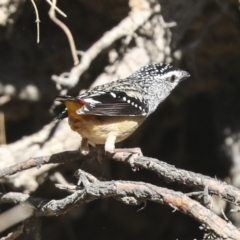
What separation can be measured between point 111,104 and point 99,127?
15cm

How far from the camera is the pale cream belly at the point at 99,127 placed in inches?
119

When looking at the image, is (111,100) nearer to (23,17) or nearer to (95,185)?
(95,185)

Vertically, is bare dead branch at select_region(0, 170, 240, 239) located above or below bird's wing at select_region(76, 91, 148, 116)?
below

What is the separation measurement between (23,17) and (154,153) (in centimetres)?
177

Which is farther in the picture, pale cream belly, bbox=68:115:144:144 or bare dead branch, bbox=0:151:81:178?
pale cream belly, bbox=68:115:144:144

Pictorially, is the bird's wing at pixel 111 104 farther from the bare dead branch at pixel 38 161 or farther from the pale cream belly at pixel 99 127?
the bare dead branch at pixel 38 161

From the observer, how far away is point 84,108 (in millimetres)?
2822

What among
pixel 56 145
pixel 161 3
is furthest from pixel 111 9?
pixel 56 145

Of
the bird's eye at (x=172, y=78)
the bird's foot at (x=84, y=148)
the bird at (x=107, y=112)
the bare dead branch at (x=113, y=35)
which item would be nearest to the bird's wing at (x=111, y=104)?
the bird at (x=107, y=112)

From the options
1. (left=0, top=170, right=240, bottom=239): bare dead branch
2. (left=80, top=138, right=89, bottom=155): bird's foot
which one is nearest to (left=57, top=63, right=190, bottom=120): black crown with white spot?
(left=80, top=138, right=89, bottom=155): bird's foot

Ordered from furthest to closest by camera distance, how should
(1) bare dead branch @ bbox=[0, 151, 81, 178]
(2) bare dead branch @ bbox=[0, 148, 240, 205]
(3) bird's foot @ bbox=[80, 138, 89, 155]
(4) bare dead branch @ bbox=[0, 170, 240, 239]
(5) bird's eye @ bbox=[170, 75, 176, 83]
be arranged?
(5) bird's eye @ bbox=[170, 75, 176, 83]
(3) bird's foot @ bbox=[80, 138, 89, 155]
(1) bare dead branch @ bbox=[0, 151, 81, 178]
(2) bare dead branch @ bbox=[0, 148, 240, 205]
(4) bare dead branch @ bbox=[0, 170, 240, 239]

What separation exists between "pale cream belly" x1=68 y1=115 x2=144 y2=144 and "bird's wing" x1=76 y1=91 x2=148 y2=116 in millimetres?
75

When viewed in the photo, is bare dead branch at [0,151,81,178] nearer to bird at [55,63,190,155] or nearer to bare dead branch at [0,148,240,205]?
bare dead branch at [0,148,240,205]

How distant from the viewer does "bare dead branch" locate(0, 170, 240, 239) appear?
6.79ft
